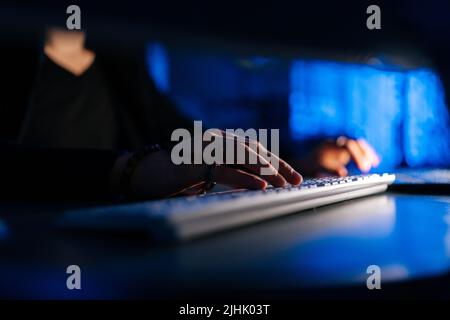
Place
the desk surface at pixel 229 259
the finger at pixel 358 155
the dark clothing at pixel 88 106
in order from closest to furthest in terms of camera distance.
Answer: the desk surface at pixel 229 259 < the finger at pixel 358 155 < the dark clothing at pixel 88 106

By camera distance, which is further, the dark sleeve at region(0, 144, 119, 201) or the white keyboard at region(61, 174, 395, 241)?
the dark sleeve at region(0, 144, 119, 201)

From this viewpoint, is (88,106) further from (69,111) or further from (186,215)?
(186,215)

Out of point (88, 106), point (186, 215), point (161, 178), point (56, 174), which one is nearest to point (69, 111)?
point (88, 106)

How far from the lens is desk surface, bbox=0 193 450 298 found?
213 mm

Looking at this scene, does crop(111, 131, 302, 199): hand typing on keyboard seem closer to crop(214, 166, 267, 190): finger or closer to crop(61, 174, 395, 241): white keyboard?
crop(214, 166, 267, 190): finger

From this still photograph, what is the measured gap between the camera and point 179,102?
6.73 ft

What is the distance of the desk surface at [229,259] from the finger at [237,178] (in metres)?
0.15

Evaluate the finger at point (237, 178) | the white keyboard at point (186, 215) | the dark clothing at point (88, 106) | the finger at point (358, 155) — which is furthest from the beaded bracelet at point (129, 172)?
the finger at point (358, 155)

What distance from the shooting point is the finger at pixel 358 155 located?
39.0 inches

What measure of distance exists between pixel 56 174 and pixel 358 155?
657 mm

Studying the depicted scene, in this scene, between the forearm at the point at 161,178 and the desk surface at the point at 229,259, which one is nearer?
the desk surface at the point at 229,259

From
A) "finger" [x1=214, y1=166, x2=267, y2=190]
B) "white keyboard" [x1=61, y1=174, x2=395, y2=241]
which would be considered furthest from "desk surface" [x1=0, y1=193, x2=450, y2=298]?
"finger" [x1=214, y1=166, x2=267, y2=190]

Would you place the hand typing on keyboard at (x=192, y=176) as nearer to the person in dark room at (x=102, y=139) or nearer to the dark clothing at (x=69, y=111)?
the person in dark room at (x=102, y=139)
